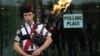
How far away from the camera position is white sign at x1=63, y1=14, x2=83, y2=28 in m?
10.8

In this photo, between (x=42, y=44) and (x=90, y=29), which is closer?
(x=42, y=44)

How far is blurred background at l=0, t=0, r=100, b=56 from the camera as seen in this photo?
10.8 meters

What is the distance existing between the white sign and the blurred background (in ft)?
0.36

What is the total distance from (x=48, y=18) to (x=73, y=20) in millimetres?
701

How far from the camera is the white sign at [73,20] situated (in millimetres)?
10812

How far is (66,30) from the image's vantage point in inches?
433

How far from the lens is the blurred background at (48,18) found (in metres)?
10.8

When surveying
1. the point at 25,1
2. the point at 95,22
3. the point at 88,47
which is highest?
the point at 25,1

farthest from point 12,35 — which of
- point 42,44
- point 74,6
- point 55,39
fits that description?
point 42,44

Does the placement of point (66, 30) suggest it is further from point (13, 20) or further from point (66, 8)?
point (13, 20)

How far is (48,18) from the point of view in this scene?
10.8 metres

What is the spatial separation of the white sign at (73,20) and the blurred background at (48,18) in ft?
0.36

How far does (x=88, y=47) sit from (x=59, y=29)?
1.01 meters

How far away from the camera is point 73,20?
10.8 metres
